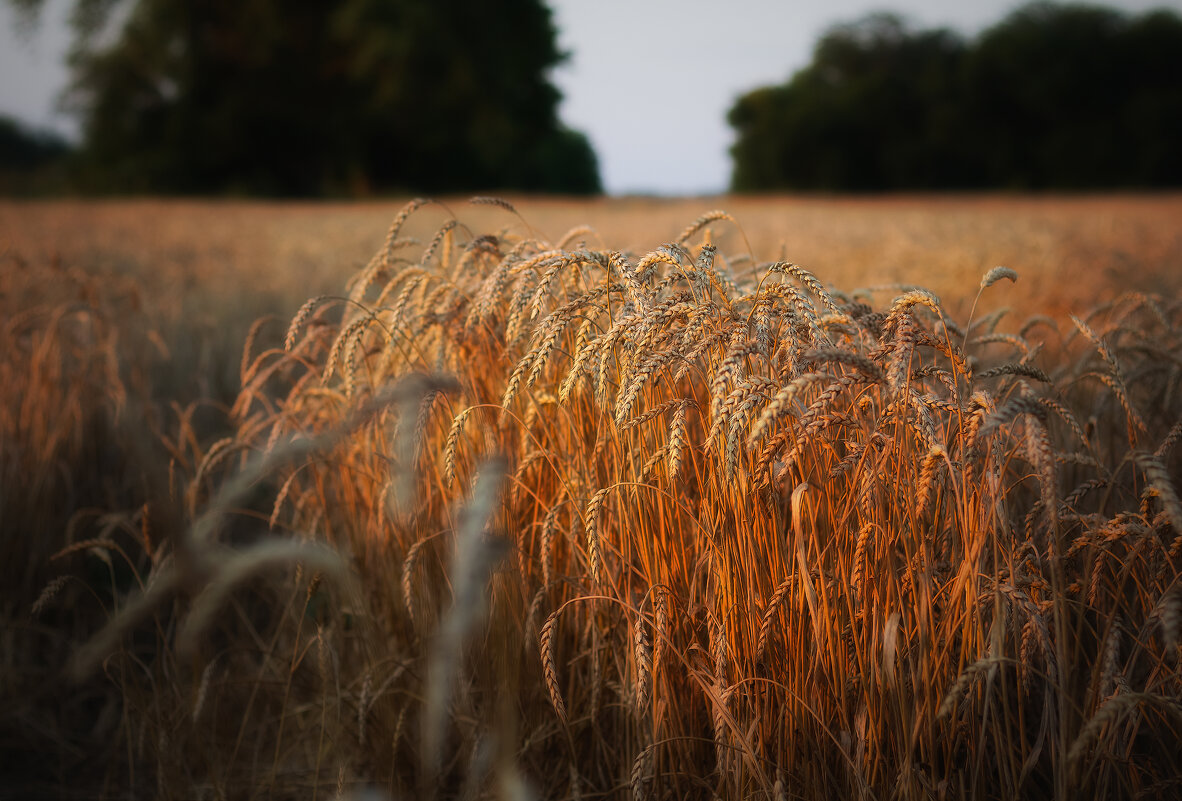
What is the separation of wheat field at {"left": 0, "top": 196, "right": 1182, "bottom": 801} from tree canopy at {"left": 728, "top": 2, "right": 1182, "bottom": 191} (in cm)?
3371

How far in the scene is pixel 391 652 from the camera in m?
1.40

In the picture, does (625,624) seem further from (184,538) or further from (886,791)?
(184,538)

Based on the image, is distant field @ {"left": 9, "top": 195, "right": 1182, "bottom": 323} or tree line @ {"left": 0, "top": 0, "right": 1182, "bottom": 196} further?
tree line @ {"left": 0, "top": 0, "right": 1182, "bottom": 196}

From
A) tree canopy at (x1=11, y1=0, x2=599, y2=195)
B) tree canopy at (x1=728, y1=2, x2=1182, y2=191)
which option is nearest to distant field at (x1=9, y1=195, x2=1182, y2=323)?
tree canopy at (x1=11, y1=0, x2=599, y2=195)

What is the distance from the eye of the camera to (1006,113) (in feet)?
103

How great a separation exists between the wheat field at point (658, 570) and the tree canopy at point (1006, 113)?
111 ft

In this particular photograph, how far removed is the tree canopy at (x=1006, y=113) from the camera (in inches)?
1115

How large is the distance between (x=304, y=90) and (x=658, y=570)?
27231mm

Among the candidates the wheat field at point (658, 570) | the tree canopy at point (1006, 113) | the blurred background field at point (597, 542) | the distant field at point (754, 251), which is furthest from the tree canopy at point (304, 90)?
the wheat field at point (658, 570)

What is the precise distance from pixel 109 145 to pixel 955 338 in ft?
89.5

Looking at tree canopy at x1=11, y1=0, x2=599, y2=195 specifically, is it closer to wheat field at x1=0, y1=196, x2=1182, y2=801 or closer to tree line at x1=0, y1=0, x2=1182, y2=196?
tree line at x1=0, y1=0, x2=1182, y2=196

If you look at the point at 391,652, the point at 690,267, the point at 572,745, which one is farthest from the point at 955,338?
the point at 391,652

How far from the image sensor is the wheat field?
35.7 inches

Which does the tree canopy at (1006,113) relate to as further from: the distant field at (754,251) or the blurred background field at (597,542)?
the blurred background field at (597,542)
